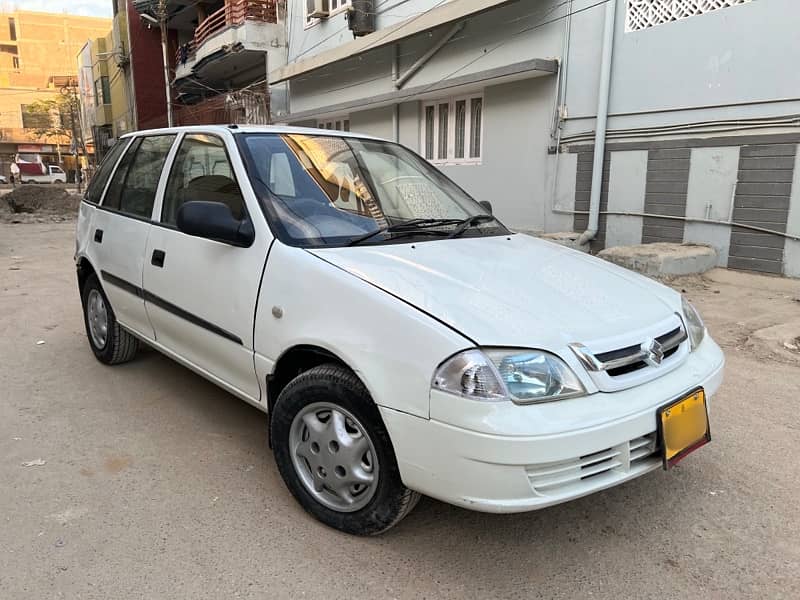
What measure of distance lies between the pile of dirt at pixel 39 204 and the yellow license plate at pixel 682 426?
65.1 ft

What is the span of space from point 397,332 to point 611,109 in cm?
766

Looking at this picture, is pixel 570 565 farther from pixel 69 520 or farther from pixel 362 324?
pixel 69 520

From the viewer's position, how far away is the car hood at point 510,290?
7.01 ft

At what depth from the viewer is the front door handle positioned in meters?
3.44

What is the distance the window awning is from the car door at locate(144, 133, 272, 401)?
7.48 m

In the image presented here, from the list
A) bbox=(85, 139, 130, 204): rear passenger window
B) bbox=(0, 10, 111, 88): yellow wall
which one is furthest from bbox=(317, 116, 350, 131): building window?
bbox=(0, 10, 111, 88): yellow wall

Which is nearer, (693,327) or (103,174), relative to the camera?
(693,327)

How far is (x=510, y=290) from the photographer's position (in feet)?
7.85

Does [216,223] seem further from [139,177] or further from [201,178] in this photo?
[139,177]

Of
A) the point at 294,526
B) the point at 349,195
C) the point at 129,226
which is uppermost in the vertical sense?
the point at 349,195

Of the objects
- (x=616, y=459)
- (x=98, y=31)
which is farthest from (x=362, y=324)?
(x=98, y=31)

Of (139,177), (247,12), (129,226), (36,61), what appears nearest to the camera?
(129,226)

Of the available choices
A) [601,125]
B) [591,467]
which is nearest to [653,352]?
[591,467]

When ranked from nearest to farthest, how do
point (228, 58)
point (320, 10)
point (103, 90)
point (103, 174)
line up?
point (103, 174) < point (320, 10) < point (228, 58) < point (103, 90)
